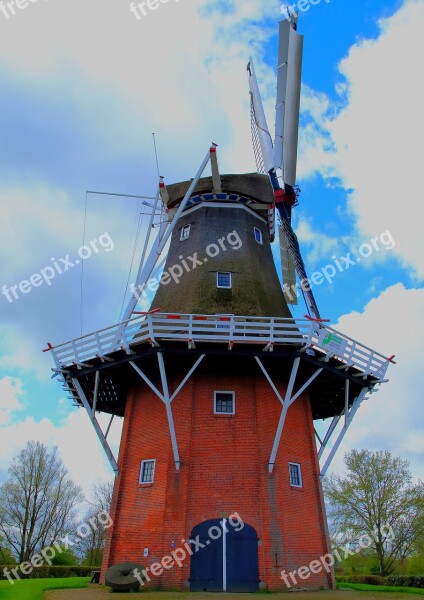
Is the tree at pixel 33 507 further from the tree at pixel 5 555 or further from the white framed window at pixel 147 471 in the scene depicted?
the white framed window at pixel 147 471

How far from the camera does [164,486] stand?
52.0 feet

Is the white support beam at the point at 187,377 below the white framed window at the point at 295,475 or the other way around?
the other way around

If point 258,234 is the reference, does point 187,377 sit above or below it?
below

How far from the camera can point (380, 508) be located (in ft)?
106

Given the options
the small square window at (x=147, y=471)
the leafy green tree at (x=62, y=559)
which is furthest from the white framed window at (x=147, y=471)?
the leafy green tree at (x=62, y=559)

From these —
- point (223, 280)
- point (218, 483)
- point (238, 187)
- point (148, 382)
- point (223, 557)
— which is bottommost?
point (223, 557)

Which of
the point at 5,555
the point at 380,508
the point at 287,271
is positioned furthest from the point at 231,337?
the point at 5,555

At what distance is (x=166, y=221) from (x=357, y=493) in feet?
75.1

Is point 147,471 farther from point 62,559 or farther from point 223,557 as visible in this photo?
point 62,559

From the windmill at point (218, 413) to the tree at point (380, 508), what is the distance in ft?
51.1

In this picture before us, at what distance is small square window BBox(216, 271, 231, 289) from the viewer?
1923cm

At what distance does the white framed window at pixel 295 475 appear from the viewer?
16.8 metres

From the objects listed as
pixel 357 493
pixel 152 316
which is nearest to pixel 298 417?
pixel 152 316

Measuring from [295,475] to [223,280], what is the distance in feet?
24.8
